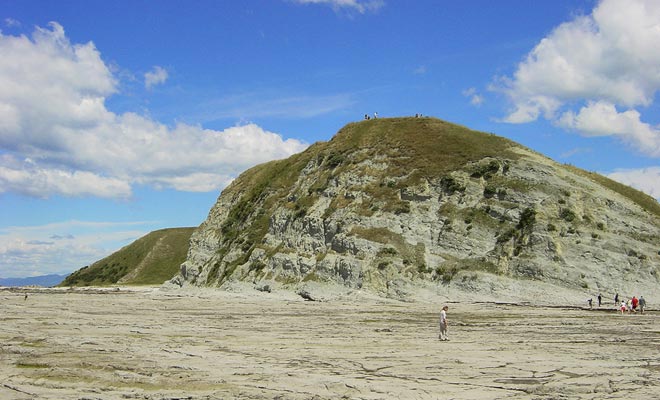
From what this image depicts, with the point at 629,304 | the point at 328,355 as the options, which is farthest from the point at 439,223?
the point at 328,355

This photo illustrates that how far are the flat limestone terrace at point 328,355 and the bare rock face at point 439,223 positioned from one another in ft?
50.0

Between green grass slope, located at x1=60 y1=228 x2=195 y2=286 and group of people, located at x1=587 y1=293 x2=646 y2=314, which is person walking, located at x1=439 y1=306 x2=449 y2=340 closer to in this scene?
group of people, located at x1=587 y1=293 x2=646 y2=314

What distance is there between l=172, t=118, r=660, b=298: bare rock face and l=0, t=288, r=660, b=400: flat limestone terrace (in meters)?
15.2

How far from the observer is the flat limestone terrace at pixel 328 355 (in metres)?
20.1

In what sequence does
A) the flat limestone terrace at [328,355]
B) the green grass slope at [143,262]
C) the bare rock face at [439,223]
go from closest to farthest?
the flat limestone terrace at [328,355], the bare rock face at [439,223], the green grass slope at [143,262]

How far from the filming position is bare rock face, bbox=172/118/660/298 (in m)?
62.1

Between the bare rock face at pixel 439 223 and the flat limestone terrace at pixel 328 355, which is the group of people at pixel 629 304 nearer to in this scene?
the flat limestone terrace at pixel 328 355

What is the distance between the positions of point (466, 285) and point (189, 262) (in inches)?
2080

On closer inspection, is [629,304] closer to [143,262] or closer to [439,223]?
[439,223]

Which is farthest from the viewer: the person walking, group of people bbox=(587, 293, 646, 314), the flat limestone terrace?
group of people bbox=(587, 293, 646, 314)

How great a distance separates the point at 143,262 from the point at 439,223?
93609 mm

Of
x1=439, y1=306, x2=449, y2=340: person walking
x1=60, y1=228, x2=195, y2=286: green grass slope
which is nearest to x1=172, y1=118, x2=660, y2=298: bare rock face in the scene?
x1=439, y1=306, x2=449, y2=340: person walking

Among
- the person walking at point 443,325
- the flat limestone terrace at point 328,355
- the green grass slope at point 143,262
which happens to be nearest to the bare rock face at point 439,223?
the flat limestone terrace at point 328,355

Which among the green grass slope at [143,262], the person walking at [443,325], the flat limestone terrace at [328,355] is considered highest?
the green grass slope at [143,262]
